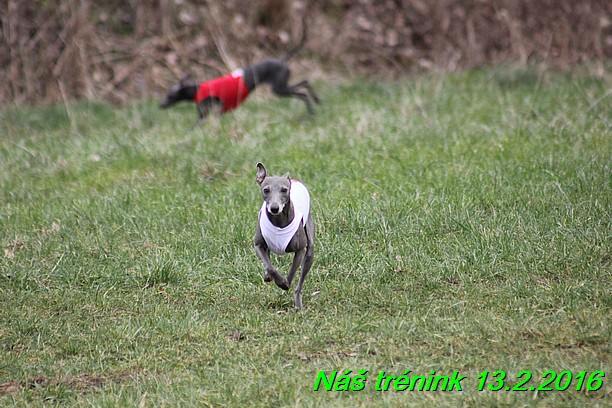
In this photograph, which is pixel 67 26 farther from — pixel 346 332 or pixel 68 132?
pixel 346 332

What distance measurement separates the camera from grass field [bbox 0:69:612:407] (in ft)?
13.0

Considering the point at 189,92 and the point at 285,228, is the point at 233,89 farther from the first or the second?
the point at 285,228

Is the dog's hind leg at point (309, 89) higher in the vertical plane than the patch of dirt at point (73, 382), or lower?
higher

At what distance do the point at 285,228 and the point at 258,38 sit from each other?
7.97 m

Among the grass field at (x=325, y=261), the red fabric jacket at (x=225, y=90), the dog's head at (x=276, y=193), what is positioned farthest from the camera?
the red fabric jacket at (x=225, y=90)

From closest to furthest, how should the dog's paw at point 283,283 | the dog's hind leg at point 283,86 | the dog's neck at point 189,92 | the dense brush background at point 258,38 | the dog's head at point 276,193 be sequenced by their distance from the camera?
the dog's head at point 276,193 → the dog's paw at point 283,283 → the dog's neck at point 189,92 → the dog's hind leg at point 283,86 → the dense brush background at point 258,38

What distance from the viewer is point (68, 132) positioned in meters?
9.02

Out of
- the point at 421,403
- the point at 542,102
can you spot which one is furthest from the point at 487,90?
the point at 421,403

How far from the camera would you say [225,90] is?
8.70 meters

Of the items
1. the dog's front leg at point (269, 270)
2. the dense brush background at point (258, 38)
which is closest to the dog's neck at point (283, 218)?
the dog's front leg at point (269, 270)

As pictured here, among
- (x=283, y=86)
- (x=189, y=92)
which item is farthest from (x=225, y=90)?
(x=283, y=86)

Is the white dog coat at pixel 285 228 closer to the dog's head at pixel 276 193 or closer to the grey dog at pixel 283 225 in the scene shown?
the grey dog at pixel 283 225

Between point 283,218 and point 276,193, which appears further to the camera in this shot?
point 283,218

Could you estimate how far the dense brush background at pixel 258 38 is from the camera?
34.4ft
